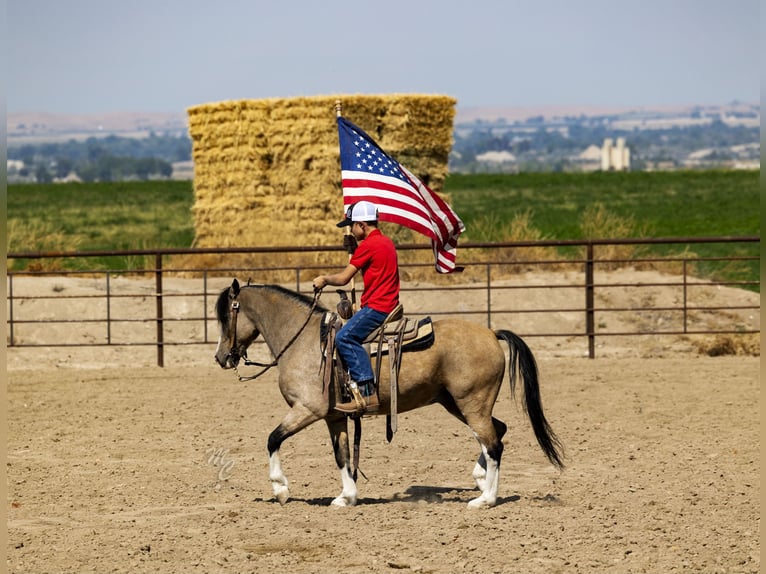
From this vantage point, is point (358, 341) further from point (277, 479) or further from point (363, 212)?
point (277, 479)

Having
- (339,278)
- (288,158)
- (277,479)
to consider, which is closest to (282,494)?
(277,479)

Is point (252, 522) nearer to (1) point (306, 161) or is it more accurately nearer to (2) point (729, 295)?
(2) point (729, 295)

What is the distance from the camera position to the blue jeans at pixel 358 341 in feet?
25.1

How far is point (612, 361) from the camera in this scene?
15.2 meters

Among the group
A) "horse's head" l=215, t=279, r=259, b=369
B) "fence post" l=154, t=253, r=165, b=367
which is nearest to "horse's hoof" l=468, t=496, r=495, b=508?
"horse's head" l=215, t=279, r=259, b=369

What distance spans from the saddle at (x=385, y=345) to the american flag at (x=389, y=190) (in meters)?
0.87

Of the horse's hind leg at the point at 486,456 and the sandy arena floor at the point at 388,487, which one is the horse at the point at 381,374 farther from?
the sandy arena floor at the point at 388,487

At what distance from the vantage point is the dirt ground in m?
6.75

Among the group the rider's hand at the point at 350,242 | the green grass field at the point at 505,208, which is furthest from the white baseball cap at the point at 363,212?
the green grass field at the point at 505,208

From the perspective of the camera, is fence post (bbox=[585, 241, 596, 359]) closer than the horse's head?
No

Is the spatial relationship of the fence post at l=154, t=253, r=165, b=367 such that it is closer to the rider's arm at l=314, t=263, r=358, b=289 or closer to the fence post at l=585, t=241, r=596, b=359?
the fence post at l=585, t=241, r=596, b=359

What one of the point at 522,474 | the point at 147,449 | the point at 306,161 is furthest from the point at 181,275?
the point at 522,474

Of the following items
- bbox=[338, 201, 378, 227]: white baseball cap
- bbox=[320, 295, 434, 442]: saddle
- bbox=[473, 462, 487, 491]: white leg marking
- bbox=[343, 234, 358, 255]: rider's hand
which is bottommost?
bbox=[473, 462, 487, 491]: white leg marking

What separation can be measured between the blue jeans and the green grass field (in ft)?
42.1
